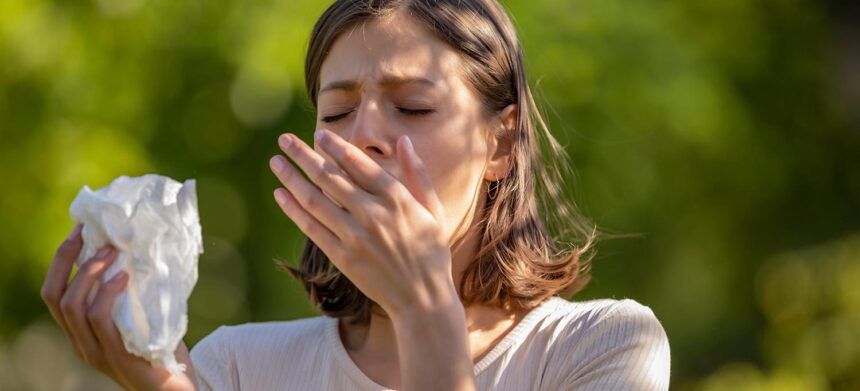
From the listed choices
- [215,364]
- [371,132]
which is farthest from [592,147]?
[371,132]

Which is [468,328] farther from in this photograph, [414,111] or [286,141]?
[286,141]

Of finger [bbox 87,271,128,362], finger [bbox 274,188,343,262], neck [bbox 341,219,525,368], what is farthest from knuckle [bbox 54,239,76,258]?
neck [bbox 341,219,525,368]

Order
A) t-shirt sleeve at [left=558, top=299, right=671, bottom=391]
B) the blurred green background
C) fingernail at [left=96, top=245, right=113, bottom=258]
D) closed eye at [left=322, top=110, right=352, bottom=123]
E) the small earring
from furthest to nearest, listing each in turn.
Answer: the blurred green background < the small earring < closed eye at [left=322, top=110, right=352, bottom=123] < t-shirt sleeve at [left=558, top=299, right=671, bottom=391] < fingernail at [left=96, top=245, right=113, bottom=258]

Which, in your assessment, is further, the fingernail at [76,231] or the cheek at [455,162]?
the cheek at [455,162]

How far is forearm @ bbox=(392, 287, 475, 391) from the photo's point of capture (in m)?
1.92

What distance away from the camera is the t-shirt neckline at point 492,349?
238cm

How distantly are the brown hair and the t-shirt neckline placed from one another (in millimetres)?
41

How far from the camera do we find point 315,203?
1.93 m

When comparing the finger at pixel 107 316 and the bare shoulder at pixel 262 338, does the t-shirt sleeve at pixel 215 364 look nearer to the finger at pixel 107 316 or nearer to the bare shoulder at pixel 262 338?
the bare shoulder at pixel 262 338

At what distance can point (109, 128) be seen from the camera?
4688 mm

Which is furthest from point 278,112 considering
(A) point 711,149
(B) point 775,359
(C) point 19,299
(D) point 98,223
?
(D) point 98,223

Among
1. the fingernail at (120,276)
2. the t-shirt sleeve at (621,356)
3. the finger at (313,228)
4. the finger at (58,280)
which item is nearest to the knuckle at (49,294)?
the finger at (58,280)

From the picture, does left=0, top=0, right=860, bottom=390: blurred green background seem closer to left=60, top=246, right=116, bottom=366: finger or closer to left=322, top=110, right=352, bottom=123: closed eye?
left=322, top=110, right=352, bottom=123: closed eye

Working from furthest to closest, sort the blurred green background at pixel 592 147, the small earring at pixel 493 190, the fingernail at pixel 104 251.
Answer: the blurred green background at pixel 592 147 → the small earring at pixel 493 190 → the fingernail at pixel 104 251
